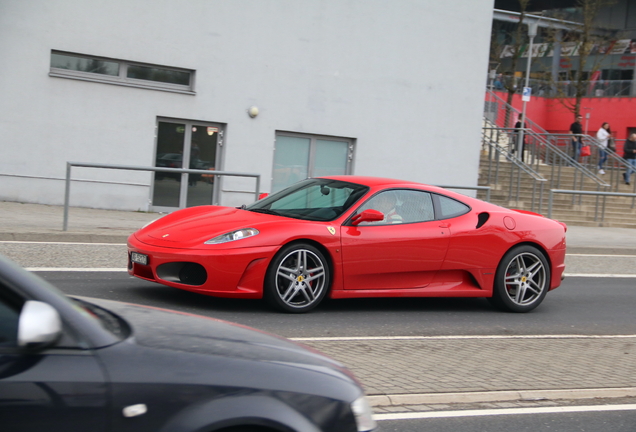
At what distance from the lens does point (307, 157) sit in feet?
64.6

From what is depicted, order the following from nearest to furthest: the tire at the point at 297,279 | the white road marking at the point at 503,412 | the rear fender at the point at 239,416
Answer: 1. the rear fender at the point at 239,416
2. the white road marking at the point at 503,412
3. the tire at the point at 297,279

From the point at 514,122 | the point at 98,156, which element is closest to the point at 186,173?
the point at 98,156

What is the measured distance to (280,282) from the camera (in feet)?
24.8

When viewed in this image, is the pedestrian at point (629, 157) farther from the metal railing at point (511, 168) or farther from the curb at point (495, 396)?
the curb at point (495, 396)

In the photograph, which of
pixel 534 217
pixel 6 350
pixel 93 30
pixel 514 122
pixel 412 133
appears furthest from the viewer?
pixel 514 122

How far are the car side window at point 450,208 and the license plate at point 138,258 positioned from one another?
10.0 ft

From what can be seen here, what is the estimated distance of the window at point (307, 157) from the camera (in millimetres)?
19328

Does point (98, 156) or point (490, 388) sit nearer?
point (490, 388)

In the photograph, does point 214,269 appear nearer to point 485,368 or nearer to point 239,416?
point 485,368

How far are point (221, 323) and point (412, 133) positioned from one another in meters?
17.7

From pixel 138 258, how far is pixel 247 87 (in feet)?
37.8

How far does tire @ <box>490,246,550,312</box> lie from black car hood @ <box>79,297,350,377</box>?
5654 millimetres

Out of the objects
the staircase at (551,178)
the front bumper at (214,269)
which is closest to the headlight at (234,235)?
the front bumper at (214,269)

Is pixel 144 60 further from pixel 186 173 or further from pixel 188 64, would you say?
pixel 186 173
